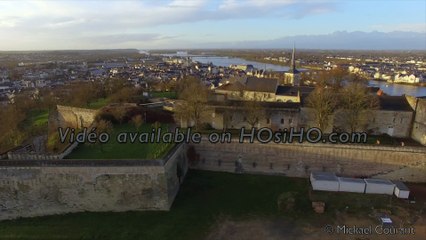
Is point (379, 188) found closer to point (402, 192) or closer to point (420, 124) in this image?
point (402, 192)

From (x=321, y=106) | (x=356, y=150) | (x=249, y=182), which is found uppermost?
(x=321, y=106)

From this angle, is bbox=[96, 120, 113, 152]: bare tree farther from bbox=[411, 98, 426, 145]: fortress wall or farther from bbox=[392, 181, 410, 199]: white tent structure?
bbox=[411, 98, 426, 145]: fortress wall

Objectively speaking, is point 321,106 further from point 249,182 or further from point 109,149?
point 109,149

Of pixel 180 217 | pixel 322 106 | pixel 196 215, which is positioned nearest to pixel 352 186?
pixel 322 106

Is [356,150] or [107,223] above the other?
[356,150]

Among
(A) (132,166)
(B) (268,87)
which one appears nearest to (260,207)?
(A) (132,166)

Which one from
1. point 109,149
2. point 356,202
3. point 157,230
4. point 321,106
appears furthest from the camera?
point 321,106

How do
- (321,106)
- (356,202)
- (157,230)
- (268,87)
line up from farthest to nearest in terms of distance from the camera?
(268,87) → (321,106) → (356,202) → (157,230)

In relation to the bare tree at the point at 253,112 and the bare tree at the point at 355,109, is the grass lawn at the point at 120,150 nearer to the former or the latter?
the bare tree at the point at 253,112
